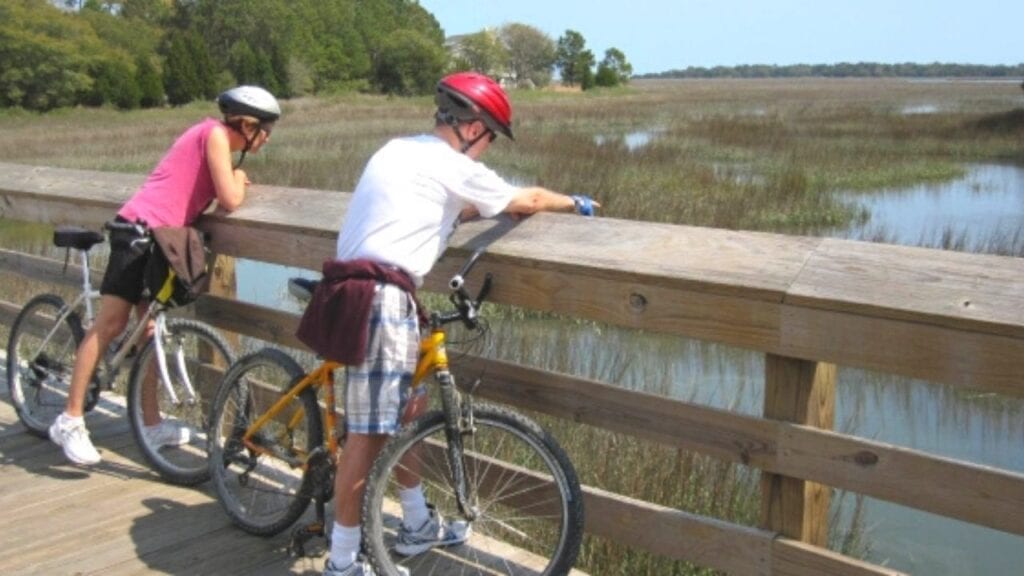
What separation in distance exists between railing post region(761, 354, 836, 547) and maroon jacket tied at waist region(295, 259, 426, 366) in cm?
99

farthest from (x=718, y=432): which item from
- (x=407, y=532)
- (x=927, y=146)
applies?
(x=927, y=146)

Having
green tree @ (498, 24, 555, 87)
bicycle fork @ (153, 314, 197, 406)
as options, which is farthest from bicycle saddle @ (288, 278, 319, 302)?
green tree @ (498, 24, 555, 87)

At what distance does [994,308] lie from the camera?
8.43ft

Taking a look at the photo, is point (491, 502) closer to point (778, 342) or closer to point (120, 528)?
point (778, 342)

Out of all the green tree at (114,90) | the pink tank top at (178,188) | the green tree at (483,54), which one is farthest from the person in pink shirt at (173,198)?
the green tree at (483,54)

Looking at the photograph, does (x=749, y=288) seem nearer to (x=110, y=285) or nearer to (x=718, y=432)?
(x=718, y=432)

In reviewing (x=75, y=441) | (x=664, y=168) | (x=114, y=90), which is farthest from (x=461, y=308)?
(x=114, y=90)

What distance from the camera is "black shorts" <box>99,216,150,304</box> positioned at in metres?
4.44

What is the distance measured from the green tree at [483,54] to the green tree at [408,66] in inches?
636

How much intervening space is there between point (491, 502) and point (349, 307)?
0.76m

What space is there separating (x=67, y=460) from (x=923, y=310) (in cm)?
351

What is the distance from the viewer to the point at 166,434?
471cm

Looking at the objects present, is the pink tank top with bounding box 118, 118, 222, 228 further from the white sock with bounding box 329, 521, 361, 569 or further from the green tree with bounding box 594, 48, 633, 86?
the green tree with bounding box 594, 48, 633, 86

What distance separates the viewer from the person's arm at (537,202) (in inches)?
137
